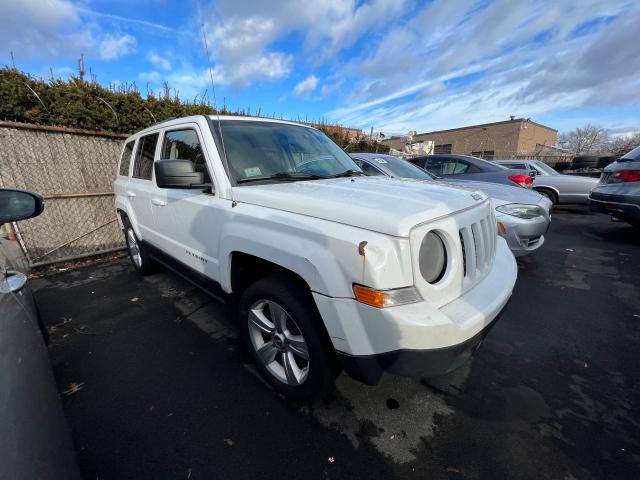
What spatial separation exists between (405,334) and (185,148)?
2.56 metres

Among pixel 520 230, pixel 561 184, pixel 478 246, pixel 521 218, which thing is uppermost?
pixel 478 246

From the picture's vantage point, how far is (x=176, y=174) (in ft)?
6.84

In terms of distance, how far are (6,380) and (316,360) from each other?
53.6 inches

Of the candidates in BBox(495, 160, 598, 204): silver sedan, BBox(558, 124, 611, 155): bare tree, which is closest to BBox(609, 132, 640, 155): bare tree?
BBox(558, 124, 611, 155): bare tree

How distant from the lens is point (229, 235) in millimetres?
2096

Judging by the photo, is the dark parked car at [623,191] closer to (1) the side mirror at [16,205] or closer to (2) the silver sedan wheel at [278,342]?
Answer: (2) the silver sedan wheel at [278,342]

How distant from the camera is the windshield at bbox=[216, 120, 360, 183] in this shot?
7.82 feet

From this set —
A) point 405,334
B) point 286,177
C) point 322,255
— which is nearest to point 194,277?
point 286,177

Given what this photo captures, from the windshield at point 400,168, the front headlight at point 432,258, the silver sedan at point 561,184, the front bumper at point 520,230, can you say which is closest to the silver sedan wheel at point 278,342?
the front headlight at point 432,258

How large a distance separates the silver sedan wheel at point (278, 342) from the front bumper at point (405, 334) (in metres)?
0.40

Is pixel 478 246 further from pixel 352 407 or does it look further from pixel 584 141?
pixel 584 141

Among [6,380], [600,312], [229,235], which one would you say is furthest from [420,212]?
[600,312]

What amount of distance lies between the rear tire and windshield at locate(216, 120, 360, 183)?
2.51m

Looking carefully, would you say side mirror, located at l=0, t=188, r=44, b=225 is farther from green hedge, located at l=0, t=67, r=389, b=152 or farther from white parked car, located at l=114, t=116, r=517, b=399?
green hedge, located at l=0, t=67, r=389, b=152
